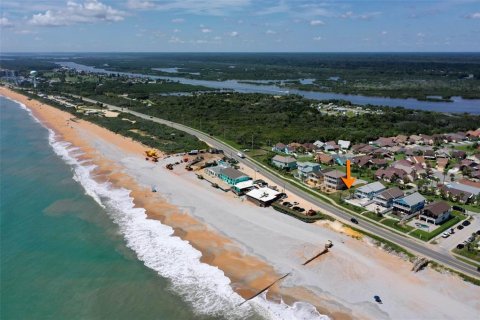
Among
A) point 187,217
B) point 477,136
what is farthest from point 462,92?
point 187,217

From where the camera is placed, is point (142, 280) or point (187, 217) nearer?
point (142, 280)

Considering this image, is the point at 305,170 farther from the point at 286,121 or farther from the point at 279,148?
the point at 286,121

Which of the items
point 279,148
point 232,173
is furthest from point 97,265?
point 279,148

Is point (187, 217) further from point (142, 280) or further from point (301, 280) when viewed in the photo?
point (301, 280)

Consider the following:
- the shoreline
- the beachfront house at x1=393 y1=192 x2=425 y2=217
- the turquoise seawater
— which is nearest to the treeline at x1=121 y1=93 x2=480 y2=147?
the shoreline

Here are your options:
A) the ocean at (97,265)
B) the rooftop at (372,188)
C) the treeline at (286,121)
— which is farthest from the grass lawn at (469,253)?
the treeline at (286,121)

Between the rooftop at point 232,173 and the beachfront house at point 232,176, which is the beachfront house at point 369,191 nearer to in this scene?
the beachfront house at point 232,176

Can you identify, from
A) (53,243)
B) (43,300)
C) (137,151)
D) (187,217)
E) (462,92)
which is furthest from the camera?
(462,92)
